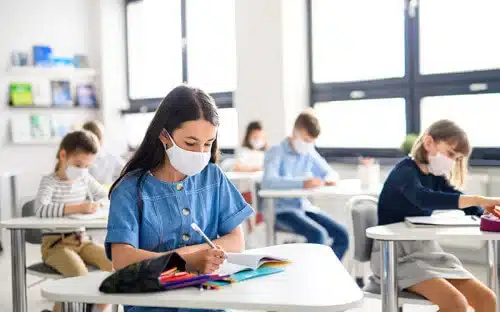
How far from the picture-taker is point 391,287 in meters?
2.34

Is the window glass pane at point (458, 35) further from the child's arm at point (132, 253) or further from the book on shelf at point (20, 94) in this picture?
the book on shelf at point (20, 94)

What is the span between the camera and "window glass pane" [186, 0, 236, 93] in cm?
686

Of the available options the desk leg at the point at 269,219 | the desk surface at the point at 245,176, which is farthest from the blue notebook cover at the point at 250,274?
the desk surface at the point at 245,176

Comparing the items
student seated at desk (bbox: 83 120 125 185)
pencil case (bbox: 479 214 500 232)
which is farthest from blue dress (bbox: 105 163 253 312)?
student seated at desk (bbox: 83 120 125 185)

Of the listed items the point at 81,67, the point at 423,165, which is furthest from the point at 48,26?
the point at 423,165

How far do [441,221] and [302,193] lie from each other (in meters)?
1.44

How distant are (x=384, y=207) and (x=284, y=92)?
318 centimetres

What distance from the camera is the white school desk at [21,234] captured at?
2.87 meters

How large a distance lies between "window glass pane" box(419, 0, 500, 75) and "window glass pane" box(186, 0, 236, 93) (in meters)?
2.16

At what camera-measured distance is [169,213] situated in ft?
6.06

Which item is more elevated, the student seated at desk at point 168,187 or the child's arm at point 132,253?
the student seated at desk at point 168,187

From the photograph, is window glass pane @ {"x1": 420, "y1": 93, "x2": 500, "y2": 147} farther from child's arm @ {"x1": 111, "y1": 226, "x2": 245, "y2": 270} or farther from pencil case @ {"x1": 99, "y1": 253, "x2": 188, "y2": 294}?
pencil case @ {"x1": 99, "y1": 253, "x2": 188, "y2": 294}

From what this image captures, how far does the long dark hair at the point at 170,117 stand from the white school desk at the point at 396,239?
0.81m

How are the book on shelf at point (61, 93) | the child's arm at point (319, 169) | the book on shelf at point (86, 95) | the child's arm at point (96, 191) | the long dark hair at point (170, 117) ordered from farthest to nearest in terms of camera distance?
the book on shelf at point (86, 95)
the book on shelf at point (61, 93)
the child's arm at point (319, 169)
the child's arm at point (96, 191)
the long dark hair at point (170, 117)
